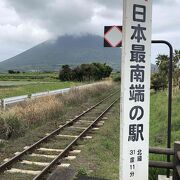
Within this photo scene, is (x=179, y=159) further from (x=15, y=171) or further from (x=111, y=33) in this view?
(x=15, y=171)

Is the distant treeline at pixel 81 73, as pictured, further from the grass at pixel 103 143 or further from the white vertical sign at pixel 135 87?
the white vertical sign at pixel 135 87

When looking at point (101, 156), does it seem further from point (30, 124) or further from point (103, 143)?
point (30, 124)

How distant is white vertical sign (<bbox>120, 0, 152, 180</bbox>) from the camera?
4902 mm

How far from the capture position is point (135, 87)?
4.98 m

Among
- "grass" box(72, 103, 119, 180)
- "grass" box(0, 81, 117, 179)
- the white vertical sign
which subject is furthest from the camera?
"grass" box(0, 81, 117, 179)

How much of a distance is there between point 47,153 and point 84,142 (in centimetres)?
188

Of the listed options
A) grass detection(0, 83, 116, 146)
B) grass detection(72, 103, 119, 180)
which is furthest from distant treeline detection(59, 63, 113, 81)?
grass detection(72, 103, 119, 180)

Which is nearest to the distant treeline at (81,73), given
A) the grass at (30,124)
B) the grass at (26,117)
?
the grass at (30,124)

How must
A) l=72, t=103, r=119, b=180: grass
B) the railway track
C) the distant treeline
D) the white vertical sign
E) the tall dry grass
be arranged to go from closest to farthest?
the white vertical sign → the railway track → l=72, t=103, r=119, b=180: grass → the tall dry grass → the distant treeline

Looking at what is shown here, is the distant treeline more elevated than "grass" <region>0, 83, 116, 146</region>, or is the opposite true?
the distant treeline

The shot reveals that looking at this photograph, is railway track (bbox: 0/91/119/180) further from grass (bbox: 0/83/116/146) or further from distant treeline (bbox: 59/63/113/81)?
distant treeline (bbox: 59/63/113/81)

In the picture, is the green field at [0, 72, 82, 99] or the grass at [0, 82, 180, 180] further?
the green field at [0, 72, 82, 99]

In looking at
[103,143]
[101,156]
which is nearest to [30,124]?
[103,143]

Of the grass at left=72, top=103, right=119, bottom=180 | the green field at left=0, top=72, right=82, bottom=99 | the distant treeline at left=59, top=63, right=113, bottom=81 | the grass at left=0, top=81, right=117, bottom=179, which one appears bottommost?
the grass at left=72, top=103, right=119, bottom=180
